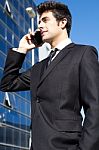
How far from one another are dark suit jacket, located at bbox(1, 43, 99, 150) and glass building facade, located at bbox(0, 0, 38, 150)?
1894 centimetres

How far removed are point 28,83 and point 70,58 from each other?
1.91ft

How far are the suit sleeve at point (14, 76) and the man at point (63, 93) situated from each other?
24cm

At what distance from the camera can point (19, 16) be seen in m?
28.8

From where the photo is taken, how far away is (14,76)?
3463 mm

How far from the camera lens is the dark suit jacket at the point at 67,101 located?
2.69 m

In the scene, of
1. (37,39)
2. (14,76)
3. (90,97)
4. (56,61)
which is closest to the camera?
(90,97)

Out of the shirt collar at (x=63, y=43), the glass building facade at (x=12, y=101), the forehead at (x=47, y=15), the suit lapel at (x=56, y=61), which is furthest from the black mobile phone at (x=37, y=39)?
the glass building facade at (x=12, y=101)

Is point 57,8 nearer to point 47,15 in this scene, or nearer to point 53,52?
point 47,15

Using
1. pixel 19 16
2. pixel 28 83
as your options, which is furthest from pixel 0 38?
pixel 28 83

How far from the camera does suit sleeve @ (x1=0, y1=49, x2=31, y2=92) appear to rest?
11.3 ft

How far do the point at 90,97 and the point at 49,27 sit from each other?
0.69 m

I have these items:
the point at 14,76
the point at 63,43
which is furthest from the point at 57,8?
the point at 14,76

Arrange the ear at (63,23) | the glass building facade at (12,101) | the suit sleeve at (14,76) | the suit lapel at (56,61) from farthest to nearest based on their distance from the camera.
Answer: the glass building facade at (12,101) < the suit sleeve at (14,76) < the ear at (63,23) < the suit lapel at (56,61)

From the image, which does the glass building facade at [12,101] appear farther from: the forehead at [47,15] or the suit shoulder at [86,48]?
the suit shoulder at [86,48]
